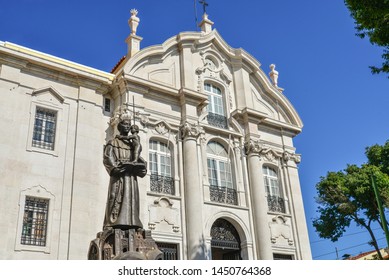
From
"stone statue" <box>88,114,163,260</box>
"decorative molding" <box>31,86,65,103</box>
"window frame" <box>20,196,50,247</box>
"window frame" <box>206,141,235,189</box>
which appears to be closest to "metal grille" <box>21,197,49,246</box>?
"window frame" <box>20,196,50,247</box>

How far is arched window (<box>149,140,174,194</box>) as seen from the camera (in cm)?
1739

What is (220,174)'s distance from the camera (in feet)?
64.1

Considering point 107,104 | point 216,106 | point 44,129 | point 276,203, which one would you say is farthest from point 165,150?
Result: point 276,203

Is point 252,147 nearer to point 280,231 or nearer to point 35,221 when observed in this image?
point 280,231

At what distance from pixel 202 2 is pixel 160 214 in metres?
12.7

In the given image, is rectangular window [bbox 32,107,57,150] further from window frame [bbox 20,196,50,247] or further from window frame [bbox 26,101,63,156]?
window frame [bbox 20,196,50,247]

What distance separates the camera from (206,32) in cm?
2278

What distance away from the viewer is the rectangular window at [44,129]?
16.0m

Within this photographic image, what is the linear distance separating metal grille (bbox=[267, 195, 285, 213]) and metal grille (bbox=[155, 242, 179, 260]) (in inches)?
220

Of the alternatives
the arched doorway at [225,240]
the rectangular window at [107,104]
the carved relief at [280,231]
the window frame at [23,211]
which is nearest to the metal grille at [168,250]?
the arched doorway at [225,240]

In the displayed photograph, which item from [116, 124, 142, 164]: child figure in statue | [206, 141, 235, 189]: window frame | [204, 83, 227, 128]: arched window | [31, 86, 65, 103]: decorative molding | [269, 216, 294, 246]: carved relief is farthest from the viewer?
A: [204, 83, 227, 128]: arched window

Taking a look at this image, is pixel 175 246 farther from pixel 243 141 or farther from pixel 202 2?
pixel 202 2
